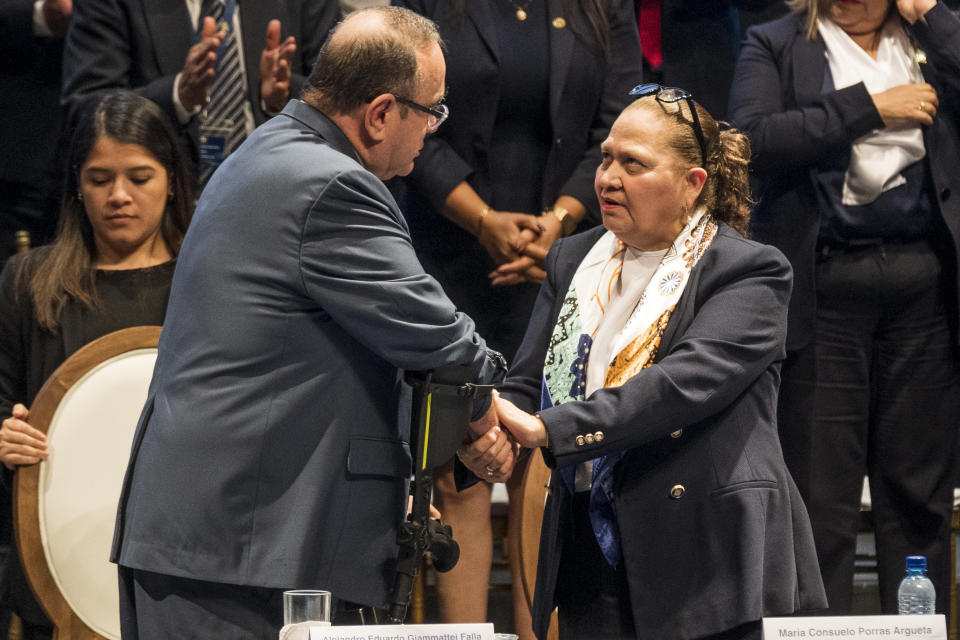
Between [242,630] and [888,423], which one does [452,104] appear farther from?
[242,630]

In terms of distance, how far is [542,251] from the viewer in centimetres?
389

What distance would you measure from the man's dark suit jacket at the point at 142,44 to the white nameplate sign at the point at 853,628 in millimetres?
2484

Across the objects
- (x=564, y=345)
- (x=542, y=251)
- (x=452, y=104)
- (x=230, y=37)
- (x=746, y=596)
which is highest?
(x=230, y=37)

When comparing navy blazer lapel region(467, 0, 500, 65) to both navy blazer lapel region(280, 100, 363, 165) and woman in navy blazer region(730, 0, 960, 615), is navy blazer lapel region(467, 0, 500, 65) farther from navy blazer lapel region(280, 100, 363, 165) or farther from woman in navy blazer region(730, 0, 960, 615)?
navy blazer lapel region(280, 100, 363, 165)

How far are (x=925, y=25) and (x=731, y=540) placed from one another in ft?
6.68

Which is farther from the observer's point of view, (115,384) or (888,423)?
(888,423)

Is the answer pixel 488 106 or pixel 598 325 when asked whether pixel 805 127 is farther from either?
pixel 598 325

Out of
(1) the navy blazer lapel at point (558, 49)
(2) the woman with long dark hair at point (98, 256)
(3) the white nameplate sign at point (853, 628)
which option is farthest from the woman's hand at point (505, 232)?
(3) the white nameplate sign at point (853, 628)

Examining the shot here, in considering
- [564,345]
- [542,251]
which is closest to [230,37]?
[542,251]

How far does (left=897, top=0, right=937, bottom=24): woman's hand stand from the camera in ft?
13.2

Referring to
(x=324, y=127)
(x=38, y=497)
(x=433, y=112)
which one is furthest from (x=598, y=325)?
(x=38, y=497)

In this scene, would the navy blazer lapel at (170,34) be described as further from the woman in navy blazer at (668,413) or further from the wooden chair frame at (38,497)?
the woman in navy blazer at (668,413)

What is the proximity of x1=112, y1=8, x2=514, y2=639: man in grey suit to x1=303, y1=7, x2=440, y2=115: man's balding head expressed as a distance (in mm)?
146

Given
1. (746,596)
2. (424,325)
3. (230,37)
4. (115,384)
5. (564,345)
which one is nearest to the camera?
(424,325)
